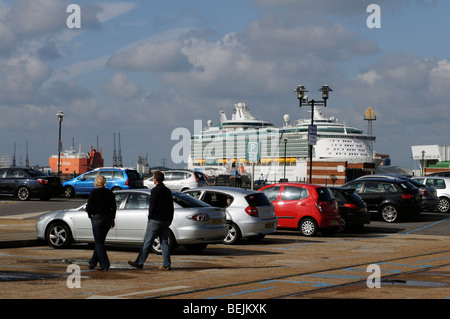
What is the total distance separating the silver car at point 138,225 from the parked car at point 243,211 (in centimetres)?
146

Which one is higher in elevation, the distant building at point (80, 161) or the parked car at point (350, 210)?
the distant building at point (80, 161)

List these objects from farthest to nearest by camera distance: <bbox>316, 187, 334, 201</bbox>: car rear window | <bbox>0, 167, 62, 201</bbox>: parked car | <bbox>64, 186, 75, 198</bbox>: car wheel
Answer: <bbox>64, 186, 75, 198</bbox>: car wheel < <bbox>0, 167, 62, 201</bbox>: parked car < <bbox>316, 187, 334, 201</bbox>: car rear window

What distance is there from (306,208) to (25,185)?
57.7ft

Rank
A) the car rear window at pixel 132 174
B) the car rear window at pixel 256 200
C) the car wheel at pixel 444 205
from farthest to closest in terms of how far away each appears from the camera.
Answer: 1. the car rear window at pixel 132 174
2. the car wheel at pixel 444 205
3. the car rear window at pixel 256 200

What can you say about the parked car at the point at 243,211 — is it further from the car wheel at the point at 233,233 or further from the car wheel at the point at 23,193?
the car wheel at the point at 23,193

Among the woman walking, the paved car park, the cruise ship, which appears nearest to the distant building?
the cruise ship

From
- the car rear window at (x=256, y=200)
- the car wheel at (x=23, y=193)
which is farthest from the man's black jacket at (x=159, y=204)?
the car wheel at (x=23, y=193)

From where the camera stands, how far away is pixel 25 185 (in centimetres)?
3192

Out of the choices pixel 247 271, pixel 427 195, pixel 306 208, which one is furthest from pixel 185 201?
pixel 427 195

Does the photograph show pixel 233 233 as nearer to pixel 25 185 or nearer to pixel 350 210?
pixel 350 210

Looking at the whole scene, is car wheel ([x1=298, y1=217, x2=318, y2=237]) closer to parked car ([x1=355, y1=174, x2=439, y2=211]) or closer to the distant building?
parked car ([x1=355, y1=174, x2=439, y2=211])

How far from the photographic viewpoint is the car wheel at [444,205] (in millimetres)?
30047

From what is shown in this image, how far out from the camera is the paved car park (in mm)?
8938

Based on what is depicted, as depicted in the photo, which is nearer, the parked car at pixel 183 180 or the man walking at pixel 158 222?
the man walking at pixel 158 222
